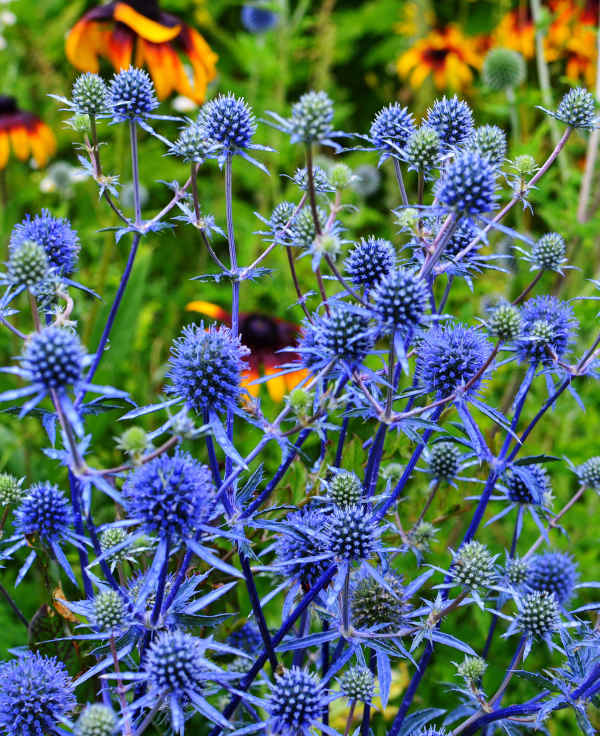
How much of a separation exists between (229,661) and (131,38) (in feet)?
6.01

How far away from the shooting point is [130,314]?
2447mm

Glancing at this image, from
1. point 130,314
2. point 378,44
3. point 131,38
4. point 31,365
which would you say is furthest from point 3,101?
point 378,44

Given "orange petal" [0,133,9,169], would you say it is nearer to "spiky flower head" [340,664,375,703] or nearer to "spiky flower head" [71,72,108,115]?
"spiky flower head" [71,72,108,115]

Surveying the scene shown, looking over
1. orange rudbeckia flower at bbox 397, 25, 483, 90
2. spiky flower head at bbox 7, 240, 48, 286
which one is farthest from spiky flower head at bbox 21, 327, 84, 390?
orange rudbeckia flower at bbox 397, 25, 483, 90

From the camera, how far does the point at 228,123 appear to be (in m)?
1.27

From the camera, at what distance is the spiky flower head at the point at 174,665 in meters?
0.94

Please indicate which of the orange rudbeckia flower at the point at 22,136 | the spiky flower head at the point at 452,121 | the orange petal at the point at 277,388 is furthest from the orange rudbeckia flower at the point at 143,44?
the spiky flower head at the point at 452,121

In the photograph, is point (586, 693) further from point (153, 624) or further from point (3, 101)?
point (3, 101)

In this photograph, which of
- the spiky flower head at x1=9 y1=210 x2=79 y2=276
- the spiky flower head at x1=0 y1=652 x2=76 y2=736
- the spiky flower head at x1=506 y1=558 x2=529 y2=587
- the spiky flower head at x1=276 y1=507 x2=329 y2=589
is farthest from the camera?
the spiky flower head at x1=506 y1=558 x2=529 y2=587

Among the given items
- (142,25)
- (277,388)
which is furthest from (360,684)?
(142,25)

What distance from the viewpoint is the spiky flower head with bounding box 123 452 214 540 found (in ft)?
3.22

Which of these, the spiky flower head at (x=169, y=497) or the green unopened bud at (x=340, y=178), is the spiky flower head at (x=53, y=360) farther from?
the green unopened bud at (x=340, y=178)

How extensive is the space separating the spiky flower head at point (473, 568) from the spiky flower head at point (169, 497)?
0.43 metres

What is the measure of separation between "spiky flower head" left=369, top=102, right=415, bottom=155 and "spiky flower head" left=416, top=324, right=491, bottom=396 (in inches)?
13.0
